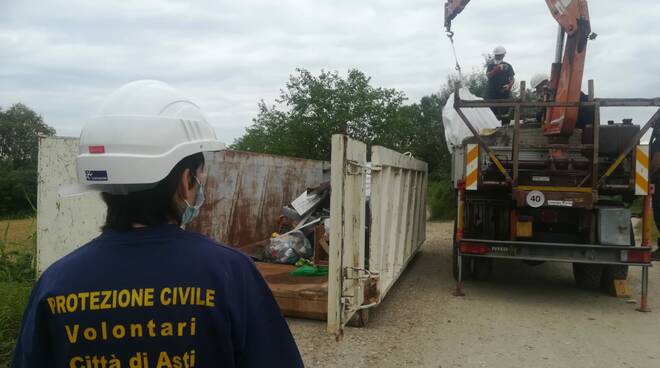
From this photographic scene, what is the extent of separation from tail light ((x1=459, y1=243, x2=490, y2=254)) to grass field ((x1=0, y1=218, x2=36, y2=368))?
4.91m

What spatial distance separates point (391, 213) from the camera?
6504 millimetres

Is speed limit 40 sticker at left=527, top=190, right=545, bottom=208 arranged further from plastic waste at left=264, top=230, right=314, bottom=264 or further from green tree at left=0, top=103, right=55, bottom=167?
green tree at left=0, top=103, right=55, bottom=167

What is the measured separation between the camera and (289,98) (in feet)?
69.0

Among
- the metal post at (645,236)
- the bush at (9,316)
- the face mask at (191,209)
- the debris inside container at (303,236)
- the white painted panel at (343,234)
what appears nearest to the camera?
the face mask at (191,209)

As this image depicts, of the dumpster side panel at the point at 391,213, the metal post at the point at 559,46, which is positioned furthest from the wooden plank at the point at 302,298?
the metal post at the point at 559,46

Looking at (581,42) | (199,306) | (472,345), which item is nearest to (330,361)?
(472,345)

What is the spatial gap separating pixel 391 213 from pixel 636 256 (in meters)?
2.97

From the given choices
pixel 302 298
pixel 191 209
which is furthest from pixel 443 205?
pixel 191 209

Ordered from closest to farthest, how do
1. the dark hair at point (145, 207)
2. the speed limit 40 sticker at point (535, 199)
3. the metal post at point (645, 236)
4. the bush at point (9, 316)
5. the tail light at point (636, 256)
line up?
1. the dark hair at point (145, 207)
2. the bush at point (9, 316)
3. the tail light at point (636, 256)
4. the metal post at point (645, 236)
5. the speed limit 40 sticker at point (535, 199)

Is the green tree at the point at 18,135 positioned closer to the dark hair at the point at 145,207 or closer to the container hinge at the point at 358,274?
the container hinge at the point at 358,274

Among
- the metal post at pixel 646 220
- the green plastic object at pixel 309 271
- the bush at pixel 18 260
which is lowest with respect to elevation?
the green plastic object at pixel 309 271

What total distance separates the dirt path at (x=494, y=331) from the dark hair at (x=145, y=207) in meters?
3.41

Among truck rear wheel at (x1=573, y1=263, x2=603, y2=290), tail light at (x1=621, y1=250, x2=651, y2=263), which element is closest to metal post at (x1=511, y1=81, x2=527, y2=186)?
tail light at (x1=621, y1=250, x2=651, y2=263)

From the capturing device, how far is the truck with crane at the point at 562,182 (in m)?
6.70
